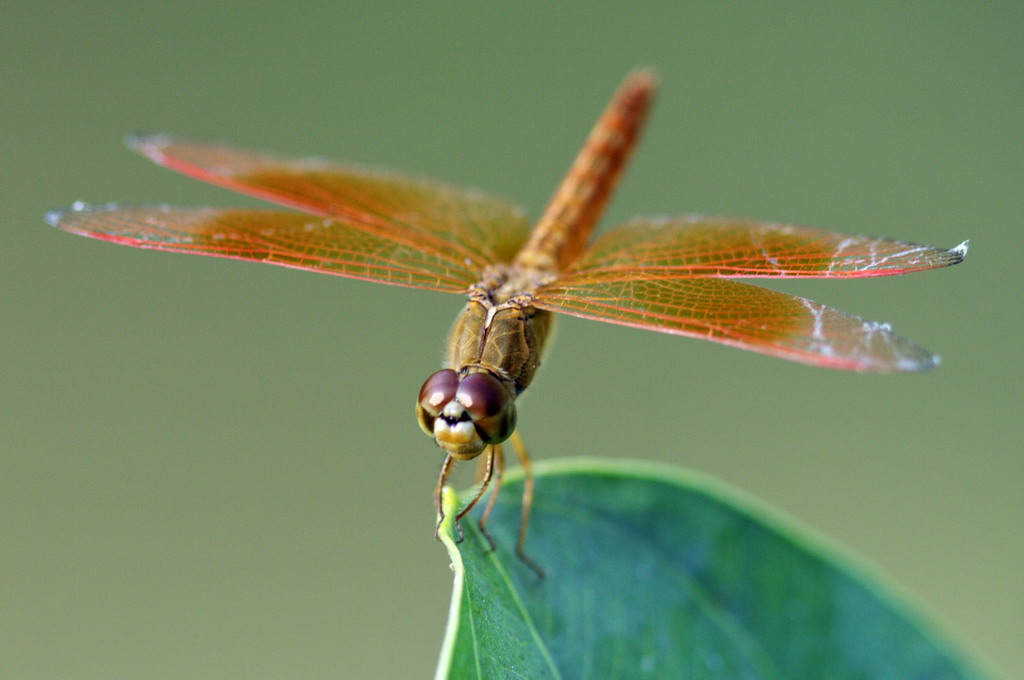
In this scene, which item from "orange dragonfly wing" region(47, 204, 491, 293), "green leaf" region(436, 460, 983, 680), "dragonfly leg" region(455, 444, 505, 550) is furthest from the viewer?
"orange dragonfly wing" region(47, 204, 491, 293)

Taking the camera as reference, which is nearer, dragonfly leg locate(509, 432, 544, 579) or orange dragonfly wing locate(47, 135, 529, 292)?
dragonfly leg locate(509, 432, 544, 579)

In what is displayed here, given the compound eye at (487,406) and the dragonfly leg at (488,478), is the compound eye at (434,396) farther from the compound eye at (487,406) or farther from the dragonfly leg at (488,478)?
the dragonfly leg at (488,478)

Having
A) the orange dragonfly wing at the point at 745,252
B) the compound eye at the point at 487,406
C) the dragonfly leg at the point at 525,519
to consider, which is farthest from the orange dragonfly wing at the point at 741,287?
the dragonfly leg at the point at 525,519

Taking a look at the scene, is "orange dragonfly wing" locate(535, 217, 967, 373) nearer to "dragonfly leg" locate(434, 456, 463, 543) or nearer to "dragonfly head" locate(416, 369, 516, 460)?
"dragonfly head" locate(416, 369, 516, 460)

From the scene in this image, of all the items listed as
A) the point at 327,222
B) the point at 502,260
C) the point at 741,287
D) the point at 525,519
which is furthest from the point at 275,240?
the point at 741,287

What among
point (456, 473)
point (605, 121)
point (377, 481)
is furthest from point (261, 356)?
point (456, 473)

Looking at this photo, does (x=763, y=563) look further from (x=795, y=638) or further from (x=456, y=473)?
(x=456, y=473)

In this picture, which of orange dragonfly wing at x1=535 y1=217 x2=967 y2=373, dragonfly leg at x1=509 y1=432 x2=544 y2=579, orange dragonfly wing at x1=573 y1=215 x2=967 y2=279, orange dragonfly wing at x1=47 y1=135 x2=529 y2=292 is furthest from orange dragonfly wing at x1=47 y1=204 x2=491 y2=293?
dragonfly leg at x1=509 y1=432 x2=544 y2=579

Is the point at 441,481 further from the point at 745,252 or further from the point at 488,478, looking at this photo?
the point at 745,252
